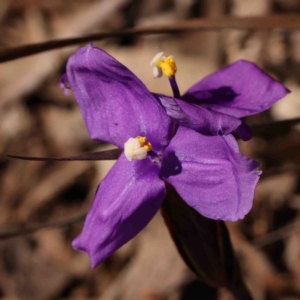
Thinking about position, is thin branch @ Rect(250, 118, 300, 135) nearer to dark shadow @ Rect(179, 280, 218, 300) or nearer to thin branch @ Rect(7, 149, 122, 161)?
thin branch @ Rect(7, 149, 122, 161)

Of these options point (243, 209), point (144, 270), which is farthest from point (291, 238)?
point (243, 209)

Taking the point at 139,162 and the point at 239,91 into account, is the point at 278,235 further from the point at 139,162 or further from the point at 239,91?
the point at 139,162

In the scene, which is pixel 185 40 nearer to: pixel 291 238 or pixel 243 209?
pixel 291 238

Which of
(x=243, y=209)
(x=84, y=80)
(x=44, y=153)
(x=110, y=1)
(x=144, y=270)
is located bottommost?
(x=144, y=270)

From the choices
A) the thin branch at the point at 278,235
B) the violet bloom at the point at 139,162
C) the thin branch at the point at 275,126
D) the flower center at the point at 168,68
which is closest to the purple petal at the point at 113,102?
the violet bloom at the point at 139,162

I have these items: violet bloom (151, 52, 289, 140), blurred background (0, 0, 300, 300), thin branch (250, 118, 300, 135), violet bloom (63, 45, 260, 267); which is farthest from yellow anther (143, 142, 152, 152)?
blurred background (0, 0, 300, 300)
